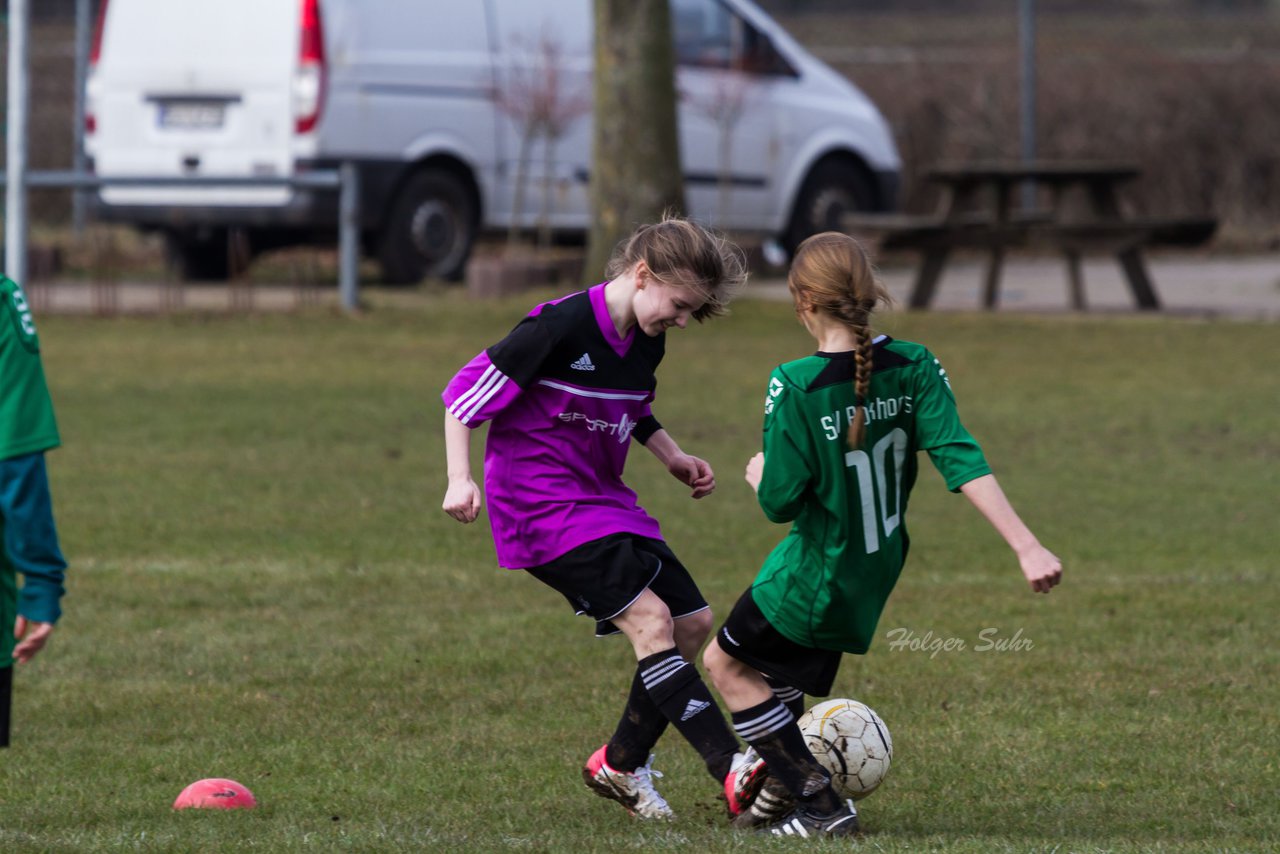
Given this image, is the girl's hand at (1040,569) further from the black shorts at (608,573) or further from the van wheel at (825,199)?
the van wheel at (825,199)

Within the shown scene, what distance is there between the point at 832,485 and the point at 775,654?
439 millimetres

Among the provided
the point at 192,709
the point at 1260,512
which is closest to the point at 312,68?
the point at 1260,512

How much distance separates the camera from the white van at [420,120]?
15.5 meters

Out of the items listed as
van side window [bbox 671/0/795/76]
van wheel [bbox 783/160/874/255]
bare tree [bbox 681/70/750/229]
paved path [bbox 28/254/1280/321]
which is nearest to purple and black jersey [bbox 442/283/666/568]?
paved path [bbox 28/254/1280/321]

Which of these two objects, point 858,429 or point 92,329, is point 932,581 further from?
point 92,329

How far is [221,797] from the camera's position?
4.59 metres

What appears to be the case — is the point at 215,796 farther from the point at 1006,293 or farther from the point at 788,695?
the point at 1006,293

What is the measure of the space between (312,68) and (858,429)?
12011 millimetres

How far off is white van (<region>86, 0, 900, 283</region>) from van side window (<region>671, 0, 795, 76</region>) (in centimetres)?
2

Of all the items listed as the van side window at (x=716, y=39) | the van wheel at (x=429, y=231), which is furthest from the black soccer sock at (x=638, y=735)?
the van side window at (x=716, y=39)

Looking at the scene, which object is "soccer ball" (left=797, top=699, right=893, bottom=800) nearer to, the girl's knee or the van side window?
the girl's knee

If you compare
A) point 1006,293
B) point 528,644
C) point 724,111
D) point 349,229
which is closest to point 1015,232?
point 1006,293

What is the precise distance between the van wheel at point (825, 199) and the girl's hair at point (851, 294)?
1444 cm

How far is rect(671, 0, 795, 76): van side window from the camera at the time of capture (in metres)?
18.0
